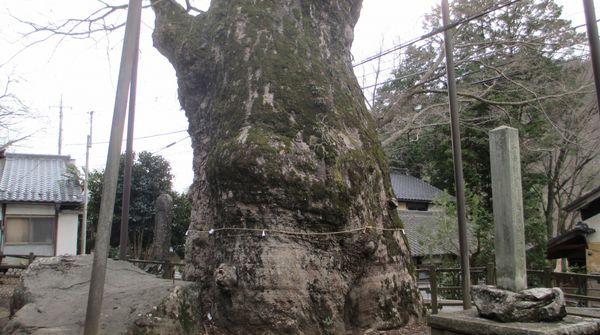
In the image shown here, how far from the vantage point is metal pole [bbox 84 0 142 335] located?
4574 mm

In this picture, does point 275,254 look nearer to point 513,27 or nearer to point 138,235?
point 513,27

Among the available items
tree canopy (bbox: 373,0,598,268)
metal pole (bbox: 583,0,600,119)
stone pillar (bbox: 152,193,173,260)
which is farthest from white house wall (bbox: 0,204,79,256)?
metal pole (bbox: 583,0,600,119)

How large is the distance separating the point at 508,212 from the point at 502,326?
1291 millimetres

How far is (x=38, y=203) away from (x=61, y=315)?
1782cm

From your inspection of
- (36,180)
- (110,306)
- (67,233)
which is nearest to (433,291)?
(110,306)

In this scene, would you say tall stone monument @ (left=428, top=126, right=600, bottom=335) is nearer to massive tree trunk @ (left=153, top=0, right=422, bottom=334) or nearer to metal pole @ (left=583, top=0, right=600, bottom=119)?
massive tree trunk @ (left=153, top=0, right=422, bottom=334)

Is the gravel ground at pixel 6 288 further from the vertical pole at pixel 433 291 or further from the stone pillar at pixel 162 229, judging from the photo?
the vertical pole at pixel 433 291

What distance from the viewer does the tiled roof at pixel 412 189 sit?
32.9 meters

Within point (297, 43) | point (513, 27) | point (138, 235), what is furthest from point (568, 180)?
point (297, 43)

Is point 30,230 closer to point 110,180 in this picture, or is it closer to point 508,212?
point 110,180

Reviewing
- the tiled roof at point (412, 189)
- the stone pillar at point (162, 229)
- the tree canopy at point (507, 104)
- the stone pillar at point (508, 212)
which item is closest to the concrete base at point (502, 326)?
the stone pillar at point (508, 212)

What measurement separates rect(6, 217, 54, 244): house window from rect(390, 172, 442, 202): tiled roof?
68.7 ft

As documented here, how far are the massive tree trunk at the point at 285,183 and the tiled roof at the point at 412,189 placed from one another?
1050 inches

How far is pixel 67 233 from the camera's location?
21.4m
